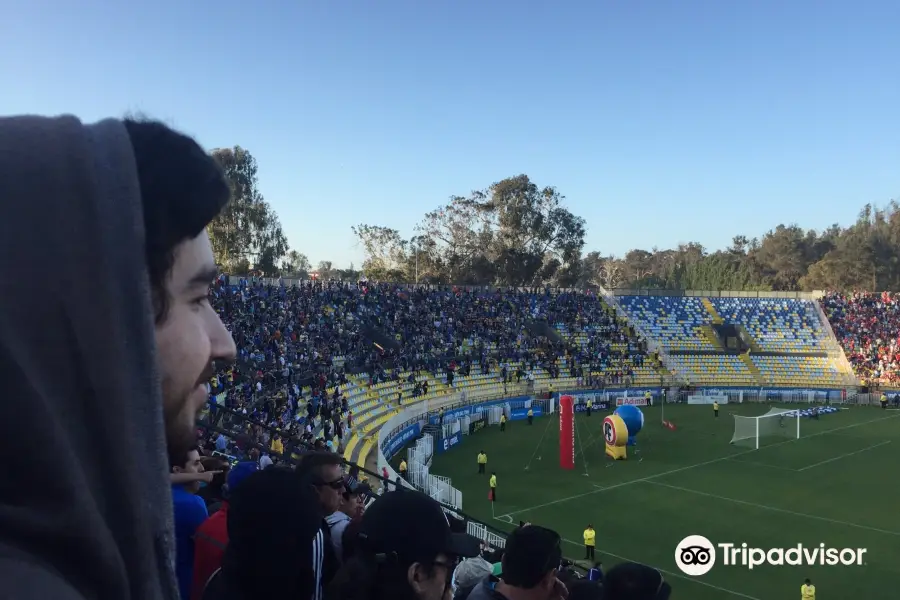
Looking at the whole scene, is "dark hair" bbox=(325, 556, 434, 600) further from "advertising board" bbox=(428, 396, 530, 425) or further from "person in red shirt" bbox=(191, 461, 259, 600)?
"advertising board" bbox=(428, 396, 530, 425)

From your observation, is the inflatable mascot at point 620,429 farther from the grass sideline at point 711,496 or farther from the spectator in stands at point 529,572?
the spectator in stands at point 529,572

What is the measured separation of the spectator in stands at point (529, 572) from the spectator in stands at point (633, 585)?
0.57 m

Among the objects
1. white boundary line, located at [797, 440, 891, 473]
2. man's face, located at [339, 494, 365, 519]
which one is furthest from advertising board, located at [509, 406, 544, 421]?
man's face, located at [339, 494, 365, 519]

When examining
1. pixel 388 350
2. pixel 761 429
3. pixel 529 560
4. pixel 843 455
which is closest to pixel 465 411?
pixel 388 350

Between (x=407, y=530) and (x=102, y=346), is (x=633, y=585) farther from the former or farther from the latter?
(x=102, y=346)

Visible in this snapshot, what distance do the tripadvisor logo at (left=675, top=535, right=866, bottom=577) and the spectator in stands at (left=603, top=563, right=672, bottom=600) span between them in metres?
12.5

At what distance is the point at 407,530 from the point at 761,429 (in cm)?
3088

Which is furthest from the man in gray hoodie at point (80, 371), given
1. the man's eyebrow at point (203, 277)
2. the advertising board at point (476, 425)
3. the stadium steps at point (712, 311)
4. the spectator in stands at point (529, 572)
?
the stadium steps at point (712, 311)

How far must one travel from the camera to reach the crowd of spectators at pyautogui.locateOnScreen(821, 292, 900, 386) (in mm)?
45125

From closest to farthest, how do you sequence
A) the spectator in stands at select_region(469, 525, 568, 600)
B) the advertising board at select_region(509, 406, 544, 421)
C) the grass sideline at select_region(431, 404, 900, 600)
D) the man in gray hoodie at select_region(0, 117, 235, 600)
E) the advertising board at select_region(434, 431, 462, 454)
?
the man in gray hoodie at select_region(0, 117, 235, 600)
the spectator in stands at select_region(469, 525, 568, 600)
the grass sideline at select_region(431, 404, 900, 600)
the advertising board at select_region(434, 431, 462, 454)
the advertising board at select_region(509, 406, 544, 421)

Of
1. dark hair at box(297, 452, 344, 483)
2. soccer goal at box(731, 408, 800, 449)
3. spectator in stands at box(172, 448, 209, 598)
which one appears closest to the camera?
spectator in stands at box(172, 448, 209, 598)

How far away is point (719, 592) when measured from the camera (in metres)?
14.1

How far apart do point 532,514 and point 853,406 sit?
30.5 metres

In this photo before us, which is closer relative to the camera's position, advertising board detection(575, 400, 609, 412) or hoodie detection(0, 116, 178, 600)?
hoodie detection(0, 116, 178, 600)
